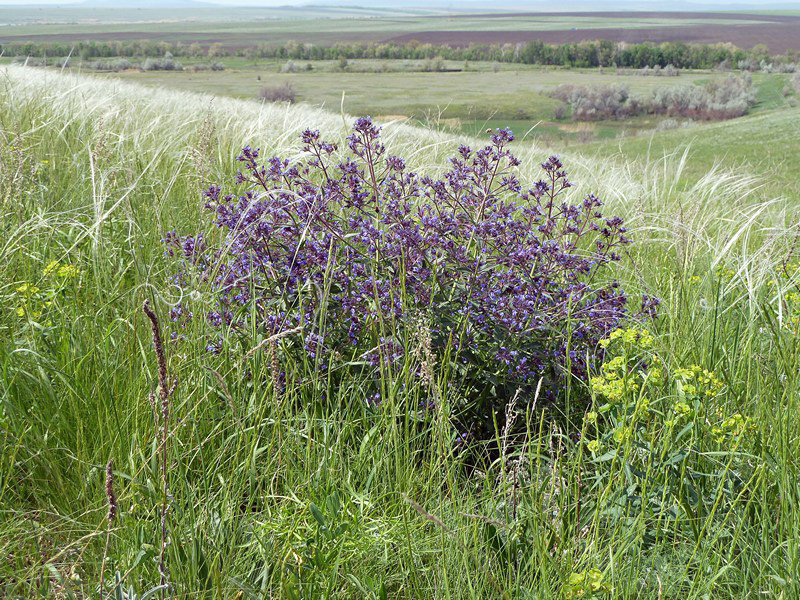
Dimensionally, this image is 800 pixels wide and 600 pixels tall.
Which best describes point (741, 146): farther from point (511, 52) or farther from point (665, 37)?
point (665, 37)

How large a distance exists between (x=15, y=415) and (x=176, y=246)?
83 cm

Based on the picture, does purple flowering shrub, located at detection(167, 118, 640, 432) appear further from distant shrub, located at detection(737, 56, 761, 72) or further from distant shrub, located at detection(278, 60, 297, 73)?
distant shrub, located at detection(737, 56, 761, 72)

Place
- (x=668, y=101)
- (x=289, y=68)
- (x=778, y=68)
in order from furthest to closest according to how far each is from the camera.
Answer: (x=289, y=68) < (x=778, y=68) < (x=668, y=101)

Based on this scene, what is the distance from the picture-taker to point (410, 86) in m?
65.9

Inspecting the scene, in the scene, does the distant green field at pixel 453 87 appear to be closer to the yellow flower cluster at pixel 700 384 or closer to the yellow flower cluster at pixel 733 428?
the yellow flower cluster at pixel 700 384

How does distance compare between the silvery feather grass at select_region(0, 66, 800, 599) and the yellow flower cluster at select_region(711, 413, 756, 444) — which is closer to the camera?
the silvery feather grass at select_region(0, 66, 800, 599)

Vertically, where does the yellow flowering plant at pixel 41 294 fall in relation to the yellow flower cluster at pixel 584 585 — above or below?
above

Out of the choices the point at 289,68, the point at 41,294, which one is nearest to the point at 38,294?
the point at 41,294

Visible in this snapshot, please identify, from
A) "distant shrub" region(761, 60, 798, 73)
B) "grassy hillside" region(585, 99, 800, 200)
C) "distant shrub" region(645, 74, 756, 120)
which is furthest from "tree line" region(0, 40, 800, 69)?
"grassy hillside" region(585, 99, 800, 200)

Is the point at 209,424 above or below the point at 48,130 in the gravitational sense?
below

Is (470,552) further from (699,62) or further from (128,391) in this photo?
(699,62)

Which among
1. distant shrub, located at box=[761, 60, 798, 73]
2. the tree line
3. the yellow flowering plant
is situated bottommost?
the yellow flowering plant

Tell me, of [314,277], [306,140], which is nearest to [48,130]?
[306,140]

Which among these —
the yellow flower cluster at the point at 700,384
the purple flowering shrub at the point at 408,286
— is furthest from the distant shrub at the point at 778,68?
the yellow flower cluster at the point at 700,384
